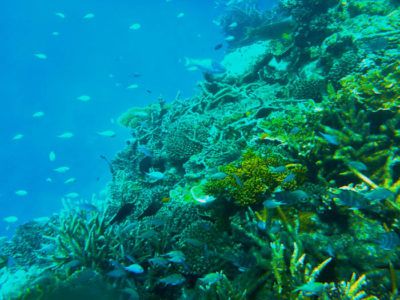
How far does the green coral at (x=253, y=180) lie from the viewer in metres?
4.67

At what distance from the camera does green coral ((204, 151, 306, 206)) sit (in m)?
4.67

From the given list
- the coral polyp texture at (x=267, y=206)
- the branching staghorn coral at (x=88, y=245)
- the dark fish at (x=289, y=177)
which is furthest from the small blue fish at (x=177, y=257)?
the dark fish at (x=289, y=177)

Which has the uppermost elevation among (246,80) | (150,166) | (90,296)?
(246,80)

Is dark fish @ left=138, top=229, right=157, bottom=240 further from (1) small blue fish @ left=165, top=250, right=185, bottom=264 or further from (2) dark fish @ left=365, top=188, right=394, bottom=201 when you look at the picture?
(2) dark fish @ left=365, top=188, right=394, bottom=201

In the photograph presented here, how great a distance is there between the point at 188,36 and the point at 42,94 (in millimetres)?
51694

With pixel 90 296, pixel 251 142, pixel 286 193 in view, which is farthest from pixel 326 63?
pixel 90 296

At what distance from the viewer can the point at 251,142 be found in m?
6.49

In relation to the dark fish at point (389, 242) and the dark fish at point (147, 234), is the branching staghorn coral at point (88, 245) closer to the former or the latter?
the dark fish at point (147, 234)

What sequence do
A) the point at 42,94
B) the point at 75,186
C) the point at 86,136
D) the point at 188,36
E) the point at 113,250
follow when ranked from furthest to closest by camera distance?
the point at 188,36 < the point at 42,94 < the point at 86,136 < the point at 75,186 < the point at 113,250

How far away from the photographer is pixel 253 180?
15.5ft

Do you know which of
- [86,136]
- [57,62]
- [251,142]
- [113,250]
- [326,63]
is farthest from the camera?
[57,62]

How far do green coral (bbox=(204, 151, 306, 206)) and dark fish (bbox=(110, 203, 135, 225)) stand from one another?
8.81 ft

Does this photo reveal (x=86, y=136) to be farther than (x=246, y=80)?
Yes

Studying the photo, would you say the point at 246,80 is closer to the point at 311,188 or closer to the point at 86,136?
the point at 311,188
